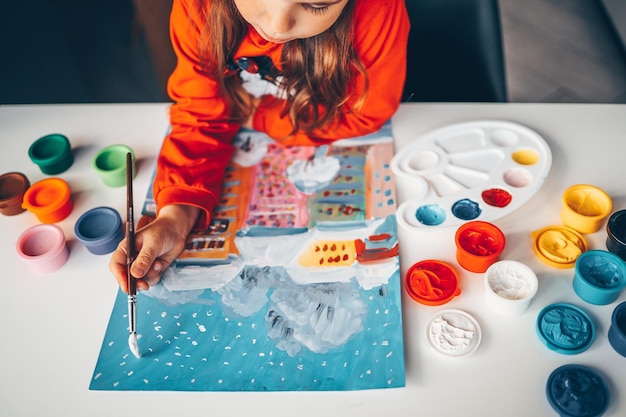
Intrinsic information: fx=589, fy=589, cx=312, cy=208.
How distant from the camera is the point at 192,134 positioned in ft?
3.11

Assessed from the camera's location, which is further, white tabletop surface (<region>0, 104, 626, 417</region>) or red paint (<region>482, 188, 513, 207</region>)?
red paint (<region>482, 188, 513, 207</region>)

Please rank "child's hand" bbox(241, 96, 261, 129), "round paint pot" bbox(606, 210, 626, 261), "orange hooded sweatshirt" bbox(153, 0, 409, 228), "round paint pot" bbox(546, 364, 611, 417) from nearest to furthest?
"round paint pot" bbox(546, 364, 611, 417), "round paint pot" bbox(606, 210, 626, 261), "orange hooded sweatshirt" bbox(153, 0, 409, 228), "child's hand" bbox(241, 96, 261, 129)

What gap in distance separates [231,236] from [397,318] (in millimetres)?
274

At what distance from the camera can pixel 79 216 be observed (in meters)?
0.91

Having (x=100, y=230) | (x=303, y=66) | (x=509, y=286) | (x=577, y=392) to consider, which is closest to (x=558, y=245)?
(x=509, y=286)

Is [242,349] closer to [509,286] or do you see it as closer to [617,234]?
[509,286]

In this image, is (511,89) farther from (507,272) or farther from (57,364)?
(57,364)

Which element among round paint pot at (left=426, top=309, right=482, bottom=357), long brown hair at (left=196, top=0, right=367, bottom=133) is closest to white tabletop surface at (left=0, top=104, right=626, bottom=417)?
round paint pot at (left=426, top=309, right=482, bottom=357)

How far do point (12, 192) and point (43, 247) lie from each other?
0.13 m

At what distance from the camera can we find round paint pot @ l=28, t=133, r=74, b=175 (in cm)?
96

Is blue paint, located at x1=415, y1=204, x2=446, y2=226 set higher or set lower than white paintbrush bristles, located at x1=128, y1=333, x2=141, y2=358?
higher

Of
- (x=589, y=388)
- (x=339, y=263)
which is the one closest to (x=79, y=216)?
(x=339, y=263)

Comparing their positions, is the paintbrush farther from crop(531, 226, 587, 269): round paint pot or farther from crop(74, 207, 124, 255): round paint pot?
crop(531, 226, 587, 269): round paint pot

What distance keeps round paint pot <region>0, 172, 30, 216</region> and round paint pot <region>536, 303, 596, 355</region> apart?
78 cm
